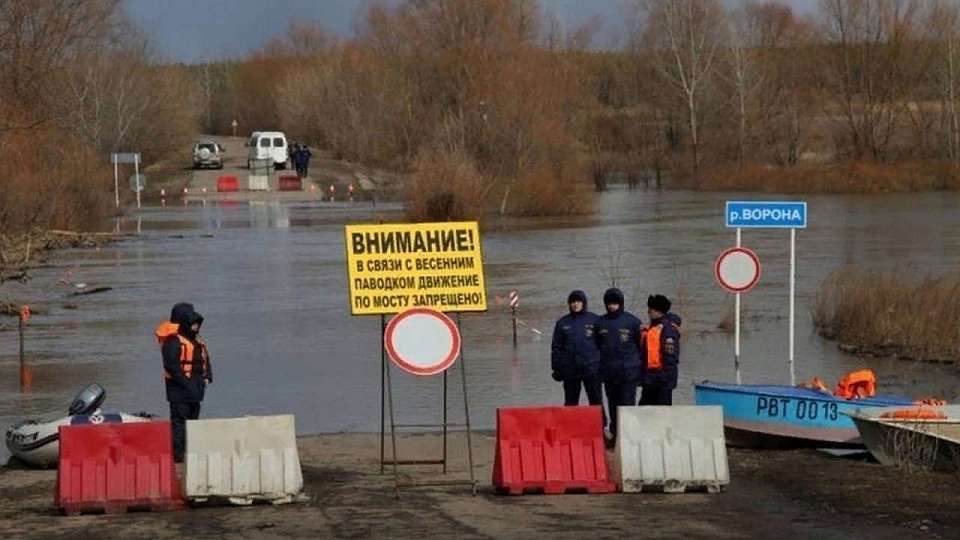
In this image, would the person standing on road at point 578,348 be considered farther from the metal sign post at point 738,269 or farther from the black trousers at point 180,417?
the metal sign post at point 738,269

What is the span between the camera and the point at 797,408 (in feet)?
55.1

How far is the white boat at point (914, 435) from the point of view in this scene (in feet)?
48.9

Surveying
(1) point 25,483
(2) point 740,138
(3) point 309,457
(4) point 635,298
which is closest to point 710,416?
(3) point 309,457

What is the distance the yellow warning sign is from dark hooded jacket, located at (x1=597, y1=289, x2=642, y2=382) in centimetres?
228

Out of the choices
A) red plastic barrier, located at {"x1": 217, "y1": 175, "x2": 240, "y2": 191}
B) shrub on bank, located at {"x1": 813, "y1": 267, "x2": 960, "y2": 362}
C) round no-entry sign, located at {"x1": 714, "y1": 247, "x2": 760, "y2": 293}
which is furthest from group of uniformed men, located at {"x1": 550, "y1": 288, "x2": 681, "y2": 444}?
red plastic barrier, located at {"x1": 217, "y1": 175, "x2": 240, "y2": 191}

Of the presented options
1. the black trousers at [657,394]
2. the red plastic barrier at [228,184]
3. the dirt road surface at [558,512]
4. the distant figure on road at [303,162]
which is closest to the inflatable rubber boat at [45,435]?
the dirt road surface at [558,512]

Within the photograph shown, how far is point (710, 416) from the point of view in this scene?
13.7 meters

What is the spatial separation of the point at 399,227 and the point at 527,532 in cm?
309

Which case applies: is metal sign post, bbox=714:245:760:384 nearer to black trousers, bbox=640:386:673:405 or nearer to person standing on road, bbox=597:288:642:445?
black trousers, bbox=640:386:673:405

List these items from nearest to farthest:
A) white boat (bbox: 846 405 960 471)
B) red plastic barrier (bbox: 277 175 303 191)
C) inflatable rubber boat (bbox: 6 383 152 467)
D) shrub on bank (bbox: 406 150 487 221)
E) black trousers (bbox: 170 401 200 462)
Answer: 1. white boat (bbox: 846 405 960 471)
2. black trousers (bbox: 170 401 200 462)
3. inflatable rubber boat (bbox: 6 383 152 467)
4. shrub on bank (bbox: 406 150 487 221)
5. red plastic barrier (bbox: 277 175 303 191)

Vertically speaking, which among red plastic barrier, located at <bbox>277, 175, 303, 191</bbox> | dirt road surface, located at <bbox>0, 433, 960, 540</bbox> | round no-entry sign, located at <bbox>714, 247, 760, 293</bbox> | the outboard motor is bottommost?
dirt road surface, located at <bbox>0, 433, 960, 540</bbox>

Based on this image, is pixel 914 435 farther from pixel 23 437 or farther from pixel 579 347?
pixel 23 437

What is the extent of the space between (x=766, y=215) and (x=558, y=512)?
31.0ft

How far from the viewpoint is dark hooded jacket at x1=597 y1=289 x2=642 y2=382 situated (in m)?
16.0
